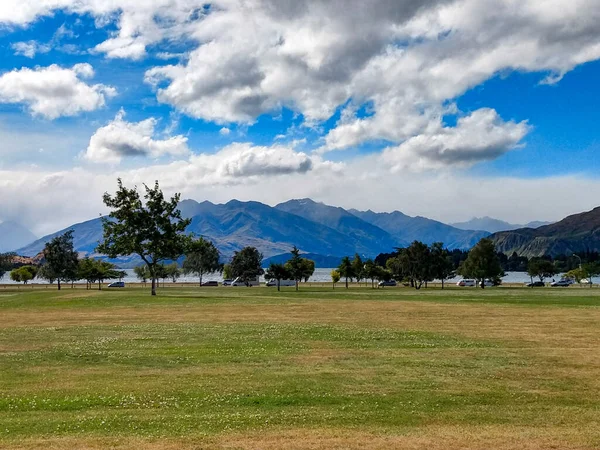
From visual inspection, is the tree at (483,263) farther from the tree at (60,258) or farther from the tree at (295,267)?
the tree at (60,258)

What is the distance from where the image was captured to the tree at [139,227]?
299ft

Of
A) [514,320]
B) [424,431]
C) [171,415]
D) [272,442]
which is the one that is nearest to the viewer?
[272,442]

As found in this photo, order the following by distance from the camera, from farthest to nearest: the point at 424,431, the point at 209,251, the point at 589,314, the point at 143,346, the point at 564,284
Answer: the point at 209,251 → the point at 564,284 → the point at 589,314 → the point at 143,346 → the point at 424,431

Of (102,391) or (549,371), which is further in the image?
(549,371)

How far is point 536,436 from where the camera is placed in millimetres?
14453

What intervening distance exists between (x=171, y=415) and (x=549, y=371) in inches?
604

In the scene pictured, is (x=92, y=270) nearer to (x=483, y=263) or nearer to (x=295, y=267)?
(x=295, y=267)

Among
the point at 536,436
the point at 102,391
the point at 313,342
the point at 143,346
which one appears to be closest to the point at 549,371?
the point at 536,436

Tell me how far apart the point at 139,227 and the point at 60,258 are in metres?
59.7

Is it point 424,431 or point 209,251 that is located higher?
point 209,251

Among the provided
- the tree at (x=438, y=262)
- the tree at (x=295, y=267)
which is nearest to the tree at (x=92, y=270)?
the tree at (x=295, y=267)

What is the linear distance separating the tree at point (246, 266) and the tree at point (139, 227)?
3189 inches

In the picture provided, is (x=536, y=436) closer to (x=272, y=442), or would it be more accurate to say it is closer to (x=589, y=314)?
(x=272, y=442)

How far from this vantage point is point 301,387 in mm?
19812
